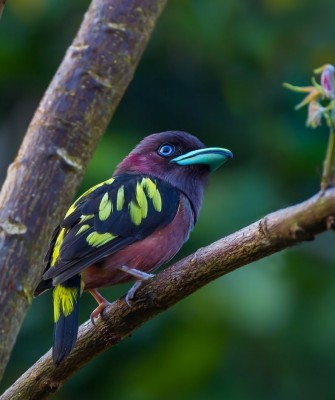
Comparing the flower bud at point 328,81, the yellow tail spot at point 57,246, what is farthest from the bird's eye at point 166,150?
the flower bud at point 328,81

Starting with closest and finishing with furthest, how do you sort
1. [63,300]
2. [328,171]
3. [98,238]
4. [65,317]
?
[328,171] → [65,317] → [63,300] → [98,238]

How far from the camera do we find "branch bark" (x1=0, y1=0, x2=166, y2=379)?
409 cm

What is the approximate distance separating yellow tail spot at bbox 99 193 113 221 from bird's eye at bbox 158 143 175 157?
1.89 ft

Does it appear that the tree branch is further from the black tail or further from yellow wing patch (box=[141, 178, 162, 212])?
yellow wing patch (box=[141, 178, 162, 212])

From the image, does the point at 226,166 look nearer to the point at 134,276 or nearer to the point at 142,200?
the point at 142,200

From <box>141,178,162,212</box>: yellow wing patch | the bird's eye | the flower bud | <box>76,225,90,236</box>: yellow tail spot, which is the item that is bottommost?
<box>141,178,162,212</box>: yellow wing patch

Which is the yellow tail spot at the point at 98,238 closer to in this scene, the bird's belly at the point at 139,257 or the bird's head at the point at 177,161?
the bird's belly at the point at 139,257

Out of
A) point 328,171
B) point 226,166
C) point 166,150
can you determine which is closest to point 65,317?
point 166,150

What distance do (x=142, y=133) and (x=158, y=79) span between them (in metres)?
0.56

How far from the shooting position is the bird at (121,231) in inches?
154

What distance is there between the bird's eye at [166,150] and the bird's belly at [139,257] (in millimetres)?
493

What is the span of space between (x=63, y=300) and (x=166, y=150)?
1.08 m

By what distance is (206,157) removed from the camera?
4.46 meters

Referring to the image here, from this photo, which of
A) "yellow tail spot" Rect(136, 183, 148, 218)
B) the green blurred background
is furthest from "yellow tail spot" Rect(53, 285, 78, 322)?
the green blurred background
